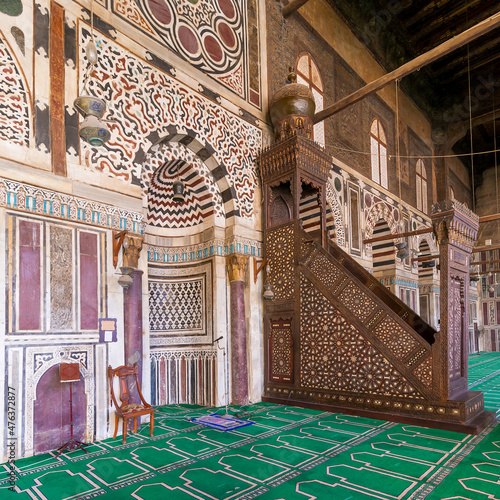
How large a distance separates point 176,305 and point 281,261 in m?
1.82

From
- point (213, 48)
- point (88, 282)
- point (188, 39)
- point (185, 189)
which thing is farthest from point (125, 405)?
point (213, 48)

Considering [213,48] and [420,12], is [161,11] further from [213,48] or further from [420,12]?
[420,12]

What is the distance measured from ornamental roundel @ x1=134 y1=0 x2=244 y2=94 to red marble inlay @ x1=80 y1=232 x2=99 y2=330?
3.01 metres

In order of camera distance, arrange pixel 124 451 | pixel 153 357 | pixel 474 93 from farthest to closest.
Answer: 1. pixel 474 93
2. pixel 153 357
3. pixel 124 451

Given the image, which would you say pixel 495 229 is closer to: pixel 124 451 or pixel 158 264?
pixel 158 264

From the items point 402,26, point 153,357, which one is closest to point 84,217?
point 153,357

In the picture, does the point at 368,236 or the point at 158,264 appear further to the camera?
the point at 368,236

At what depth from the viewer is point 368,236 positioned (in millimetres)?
9641

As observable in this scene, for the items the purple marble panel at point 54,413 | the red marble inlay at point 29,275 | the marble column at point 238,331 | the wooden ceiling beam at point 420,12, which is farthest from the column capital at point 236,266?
the wooden ceiling beam at point 420,12

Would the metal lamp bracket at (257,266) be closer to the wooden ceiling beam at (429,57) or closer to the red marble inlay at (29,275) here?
the wooden ceiling beam at (429,57)

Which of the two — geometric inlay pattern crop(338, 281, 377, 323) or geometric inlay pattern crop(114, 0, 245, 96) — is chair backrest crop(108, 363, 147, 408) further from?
geometric inlay pattern crop(114, 0, 245, 96)

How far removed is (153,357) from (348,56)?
8.20 metres

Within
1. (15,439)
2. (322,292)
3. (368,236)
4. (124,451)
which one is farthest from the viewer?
(368,236)

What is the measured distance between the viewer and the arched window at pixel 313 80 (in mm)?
8164
